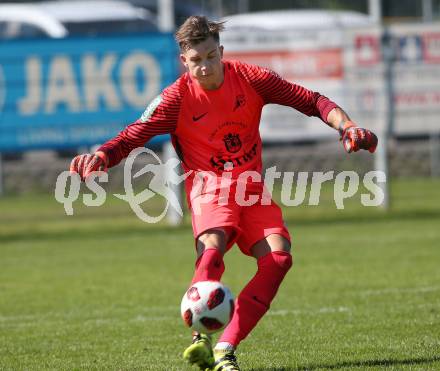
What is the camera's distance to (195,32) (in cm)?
579

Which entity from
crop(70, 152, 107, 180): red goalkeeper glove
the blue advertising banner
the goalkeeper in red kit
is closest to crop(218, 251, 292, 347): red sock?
the goalkeeper in red kit

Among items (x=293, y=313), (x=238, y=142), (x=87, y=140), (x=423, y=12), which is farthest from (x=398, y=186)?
(x=238, y=142)

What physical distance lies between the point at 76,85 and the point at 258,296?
1006cm

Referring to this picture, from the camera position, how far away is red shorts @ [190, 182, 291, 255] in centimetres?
592

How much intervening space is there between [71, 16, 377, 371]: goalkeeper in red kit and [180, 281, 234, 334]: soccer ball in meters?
0.18

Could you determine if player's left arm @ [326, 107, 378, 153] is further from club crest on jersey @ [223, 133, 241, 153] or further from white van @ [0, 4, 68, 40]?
white van @ [0, 4, 68, 40]

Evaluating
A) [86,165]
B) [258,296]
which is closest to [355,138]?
[258,296]

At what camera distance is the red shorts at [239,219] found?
5.92 m

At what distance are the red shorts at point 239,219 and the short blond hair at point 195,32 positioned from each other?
2.76 ft

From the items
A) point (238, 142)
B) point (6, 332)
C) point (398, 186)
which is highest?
point (238, 142)

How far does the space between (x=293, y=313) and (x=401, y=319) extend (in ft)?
2.95

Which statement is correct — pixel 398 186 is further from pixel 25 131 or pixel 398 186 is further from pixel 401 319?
pixel 401 319

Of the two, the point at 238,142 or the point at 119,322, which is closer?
the point at 238,142

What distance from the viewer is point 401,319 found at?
295 inches
